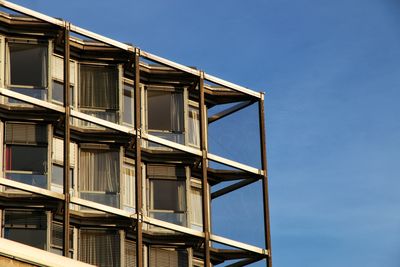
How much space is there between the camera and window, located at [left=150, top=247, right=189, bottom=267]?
81000mm

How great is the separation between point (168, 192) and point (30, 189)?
9.09m

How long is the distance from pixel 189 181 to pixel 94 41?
9.03 m

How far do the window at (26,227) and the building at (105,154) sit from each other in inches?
1.9

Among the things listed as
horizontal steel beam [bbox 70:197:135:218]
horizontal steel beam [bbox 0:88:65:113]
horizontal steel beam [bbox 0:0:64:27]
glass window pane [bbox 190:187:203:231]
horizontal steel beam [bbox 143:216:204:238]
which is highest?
horizontal steel beam [bbox 0:0:64:27]

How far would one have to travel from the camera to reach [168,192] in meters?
82.2

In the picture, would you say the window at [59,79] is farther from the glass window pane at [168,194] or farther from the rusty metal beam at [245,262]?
the rusty metal beam at [245,262]

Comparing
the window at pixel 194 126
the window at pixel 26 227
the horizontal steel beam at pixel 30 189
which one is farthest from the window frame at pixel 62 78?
the window at pixel 194 126

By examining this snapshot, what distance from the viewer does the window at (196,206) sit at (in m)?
82.8

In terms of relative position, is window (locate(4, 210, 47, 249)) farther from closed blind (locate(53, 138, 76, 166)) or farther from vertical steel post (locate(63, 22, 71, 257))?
closed blind (locate(53, 138, 76, 166))

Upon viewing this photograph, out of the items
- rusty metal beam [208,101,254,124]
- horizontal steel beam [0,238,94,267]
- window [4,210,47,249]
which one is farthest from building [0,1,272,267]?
horizontal steel beam [0,238,94,267]

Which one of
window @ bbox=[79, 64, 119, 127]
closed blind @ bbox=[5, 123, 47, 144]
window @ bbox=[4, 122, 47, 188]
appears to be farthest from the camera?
window @ bbox=[79, 64, 119, 127]

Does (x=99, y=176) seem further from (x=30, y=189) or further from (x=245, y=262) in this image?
(x=245, y=262)

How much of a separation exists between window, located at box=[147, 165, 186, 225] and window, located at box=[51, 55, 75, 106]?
6.10 metres

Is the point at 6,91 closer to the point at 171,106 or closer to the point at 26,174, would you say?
the point at 26,174
